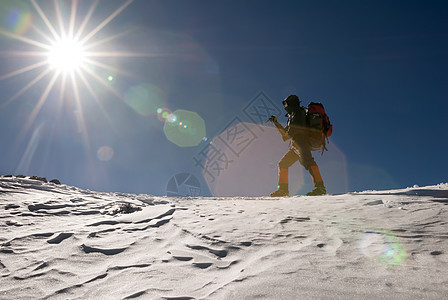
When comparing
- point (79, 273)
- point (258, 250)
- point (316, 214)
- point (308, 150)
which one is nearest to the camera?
point (79, 273)

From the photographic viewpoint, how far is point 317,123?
7984mm

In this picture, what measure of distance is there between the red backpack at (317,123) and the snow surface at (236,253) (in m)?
4.11

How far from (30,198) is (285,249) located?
482 cm

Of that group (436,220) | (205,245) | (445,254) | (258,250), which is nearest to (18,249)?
(205,245)

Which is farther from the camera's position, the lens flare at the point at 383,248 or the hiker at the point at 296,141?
the hiker at the point at 296,141

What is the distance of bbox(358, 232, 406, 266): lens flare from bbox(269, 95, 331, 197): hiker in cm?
496

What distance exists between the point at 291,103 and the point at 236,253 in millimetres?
6881

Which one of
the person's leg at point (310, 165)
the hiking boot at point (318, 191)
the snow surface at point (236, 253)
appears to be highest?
the person's leg at point (310, 165)

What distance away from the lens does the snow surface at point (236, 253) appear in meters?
1.76

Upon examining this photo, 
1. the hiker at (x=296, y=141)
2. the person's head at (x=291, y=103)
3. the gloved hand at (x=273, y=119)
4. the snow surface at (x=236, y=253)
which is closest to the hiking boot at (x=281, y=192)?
the hiker at (x=296, y=141)

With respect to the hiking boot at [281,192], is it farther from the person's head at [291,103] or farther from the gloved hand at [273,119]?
the person's head at [291,103]

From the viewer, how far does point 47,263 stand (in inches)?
90.0

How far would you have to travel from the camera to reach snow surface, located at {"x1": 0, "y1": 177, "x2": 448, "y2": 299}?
176 cm

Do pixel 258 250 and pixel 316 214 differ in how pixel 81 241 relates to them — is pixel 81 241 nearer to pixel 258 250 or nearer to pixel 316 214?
pixel 258 250
